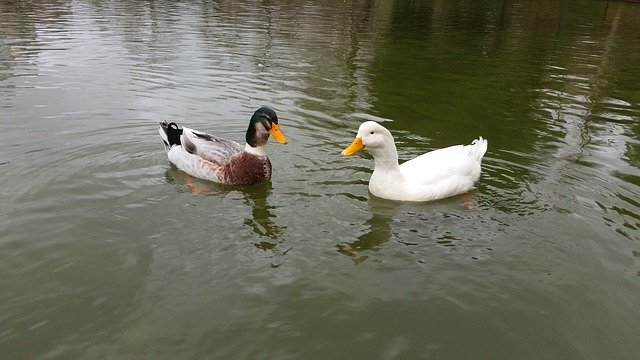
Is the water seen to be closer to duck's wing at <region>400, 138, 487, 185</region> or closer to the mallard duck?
the mallard duck

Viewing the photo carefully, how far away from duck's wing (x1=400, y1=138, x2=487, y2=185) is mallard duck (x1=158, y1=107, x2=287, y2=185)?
192 centimetres

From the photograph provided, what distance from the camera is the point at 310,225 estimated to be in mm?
6770

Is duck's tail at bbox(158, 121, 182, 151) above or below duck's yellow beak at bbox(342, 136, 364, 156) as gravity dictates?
below

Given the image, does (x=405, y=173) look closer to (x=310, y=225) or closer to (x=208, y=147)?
(x=310, y=225)

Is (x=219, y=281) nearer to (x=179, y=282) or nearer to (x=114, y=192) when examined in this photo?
(x=179, y=282)

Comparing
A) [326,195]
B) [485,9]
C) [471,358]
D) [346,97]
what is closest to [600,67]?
[346,97]

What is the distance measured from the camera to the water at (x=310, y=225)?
16.0ft

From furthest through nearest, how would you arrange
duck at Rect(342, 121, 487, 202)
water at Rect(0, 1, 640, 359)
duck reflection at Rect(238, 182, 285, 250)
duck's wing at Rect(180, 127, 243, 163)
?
duck's wing at Rect(180, 127, 243, 163)
duck at Rect(342, 121, 487, 202)
duck reflection at Rect(238, 182, 285, 250)
water at Rect(0, 1, 640, 359)

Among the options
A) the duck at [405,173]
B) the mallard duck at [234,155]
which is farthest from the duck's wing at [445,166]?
the mallard duck at [234,155]

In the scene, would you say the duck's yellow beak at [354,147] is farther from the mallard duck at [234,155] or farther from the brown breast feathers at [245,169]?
the brown breast feathers at [245,169]

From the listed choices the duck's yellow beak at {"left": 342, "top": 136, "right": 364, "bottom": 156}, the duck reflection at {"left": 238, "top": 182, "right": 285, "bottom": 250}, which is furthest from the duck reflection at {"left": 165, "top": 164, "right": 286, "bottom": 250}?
the duck's yellow beak at {"left": 342, "top": 136, "right": 364, "bottom": 156}

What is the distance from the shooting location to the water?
489cm

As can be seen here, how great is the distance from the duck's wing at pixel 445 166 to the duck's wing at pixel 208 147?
2.58 metres

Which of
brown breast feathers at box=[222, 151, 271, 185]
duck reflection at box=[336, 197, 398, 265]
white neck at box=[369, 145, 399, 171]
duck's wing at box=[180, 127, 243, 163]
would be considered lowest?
duck reflection at box=[336, 197, 398, 265]
